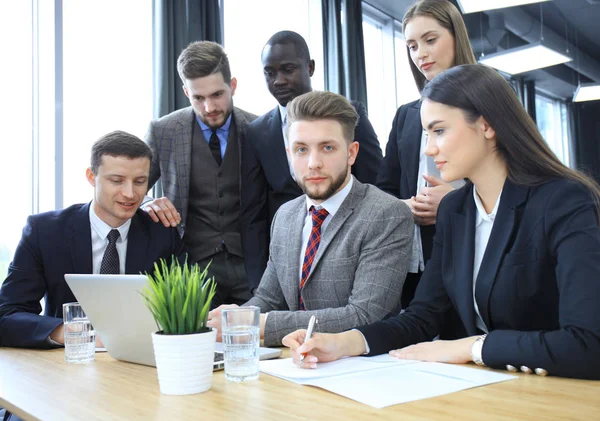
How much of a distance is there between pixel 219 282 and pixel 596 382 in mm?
1888

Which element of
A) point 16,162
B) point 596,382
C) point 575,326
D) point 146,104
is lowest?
point 596,382

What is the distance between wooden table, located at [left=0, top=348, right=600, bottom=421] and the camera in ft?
3.11

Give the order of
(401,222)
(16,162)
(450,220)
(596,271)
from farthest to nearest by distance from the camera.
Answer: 1. (16,162)
2. (401,222)
3. (450,220)
4. (596,271)

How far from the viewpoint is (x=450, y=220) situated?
1.72 metres

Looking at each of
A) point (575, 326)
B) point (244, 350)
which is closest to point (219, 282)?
point (244, 350)

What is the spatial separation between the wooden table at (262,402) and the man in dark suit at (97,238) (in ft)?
2.59

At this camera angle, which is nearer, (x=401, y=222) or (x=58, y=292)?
(x=401, y=222)

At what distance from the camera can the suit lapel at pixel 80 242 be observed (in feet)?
7.02

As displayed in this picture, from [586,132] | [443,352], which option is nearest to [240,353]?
[443,352]

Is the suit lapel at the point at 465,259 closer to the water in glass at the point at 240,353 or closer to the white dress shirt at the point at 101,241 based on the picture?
the water in glass at the point at 240,353

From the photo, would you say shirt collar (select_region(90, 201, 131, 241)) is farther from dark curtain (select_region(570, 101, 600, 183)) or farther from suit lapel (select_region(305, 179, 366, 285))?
dark curtain (select_region(570, 101, 600, 183))

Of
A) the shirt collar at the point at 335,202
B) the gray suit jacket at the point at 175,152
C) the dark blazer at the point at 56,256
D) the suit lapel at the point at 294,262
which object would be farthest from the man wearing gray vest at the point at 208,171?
the shirt collar at the point at 335,202

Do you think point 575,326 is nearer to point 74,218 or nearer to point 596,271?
point 596,271

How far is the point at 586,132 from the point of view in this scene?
8.43 metres
